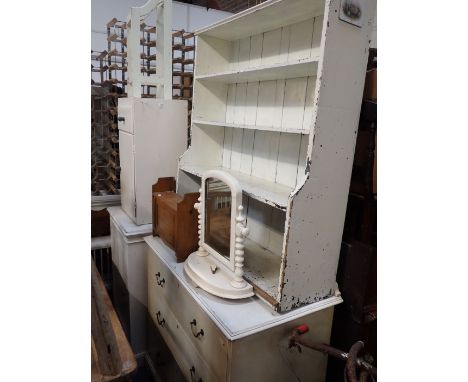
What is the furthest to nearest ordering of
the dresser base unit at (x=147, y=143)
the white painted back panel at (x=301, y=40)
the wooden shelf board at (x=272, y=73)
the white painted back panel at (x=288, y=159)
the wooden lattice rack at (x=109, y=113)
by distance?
the wooden lattice rack at (x=109, y=113)
the dresser base unit at (x=147, y=143)
the white painted back panel at (x=288, y=159)
the white painted back panel at (x=301, y=40)
the wooden shelf board at (x=272, y=73)

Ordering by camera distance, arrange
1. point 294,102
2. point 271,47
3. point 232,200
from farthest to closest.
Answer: point 271,47, point 294,102, point 232,200

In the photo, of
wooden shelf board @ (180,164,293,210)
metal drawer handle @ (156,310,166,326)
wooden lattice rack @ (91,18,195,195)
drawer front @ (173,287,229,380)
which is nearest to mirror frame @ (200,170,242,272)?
wooden shelf board @ (180,164,293,210)

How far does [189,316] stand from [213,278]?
0.25 meters

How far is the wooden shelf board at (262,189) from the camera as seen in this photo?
1450 mm

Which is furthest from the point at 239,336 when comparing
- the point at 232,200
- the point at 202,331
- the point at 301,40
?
the point at 301,40

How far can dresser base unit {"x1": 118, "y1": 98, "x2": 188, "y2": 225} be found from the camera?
216 centimetres

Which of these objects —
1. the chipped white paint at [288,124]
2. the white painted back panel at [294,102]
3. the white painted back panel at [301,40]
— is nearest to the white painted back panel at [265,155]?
the chipped white paint at [288,124]

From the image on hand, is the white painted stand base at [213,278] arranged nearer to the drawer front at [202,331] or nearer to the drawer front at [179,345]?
the drawer front at [202,331]

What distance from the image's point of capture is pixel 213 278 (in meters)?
1.56

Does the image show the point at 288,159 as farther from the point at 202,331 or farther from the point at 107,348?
the point at 107,348

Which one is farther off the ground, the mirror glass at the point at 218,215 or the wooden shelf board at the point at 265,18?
the wooden shelf board at the point at 265,18

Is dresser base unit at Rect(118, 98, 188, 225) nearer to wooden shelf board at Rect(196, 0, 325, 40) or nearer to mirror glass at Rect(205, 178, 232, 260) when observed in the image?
wooden shelf board at Rect(196, 0, 325, 40)

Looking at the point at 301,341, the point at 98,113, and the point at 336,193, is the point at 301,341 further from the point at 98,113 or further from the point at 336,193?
the point at 98,113
